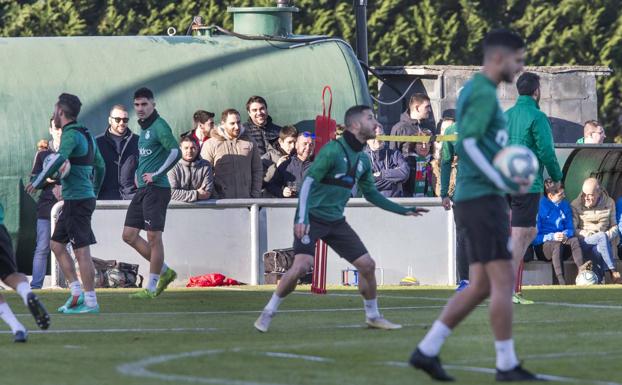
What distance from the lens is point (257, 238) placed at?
19.6 metres

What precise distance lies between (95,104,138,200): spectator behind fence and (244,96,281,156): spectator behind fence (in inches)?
65.0

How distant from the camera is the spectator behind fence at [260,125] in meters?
20.9

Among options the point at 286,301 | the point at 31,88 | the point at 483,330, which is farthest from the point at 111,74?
the point at 483,330

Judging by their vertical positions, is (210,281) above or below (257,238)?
below

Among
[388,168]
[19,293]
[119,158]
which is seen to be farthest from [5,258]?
[388,168]

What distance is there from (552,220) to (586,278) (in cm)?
96

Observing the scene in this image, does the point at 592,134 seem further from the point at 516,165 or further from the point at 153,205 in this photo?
the point at 516,165

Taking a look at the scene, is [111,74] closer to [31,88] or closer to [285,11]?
[31,88]

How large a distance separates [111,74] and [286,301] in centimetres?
630

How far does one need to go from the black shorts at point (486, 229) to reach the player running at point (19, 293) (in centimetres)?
363

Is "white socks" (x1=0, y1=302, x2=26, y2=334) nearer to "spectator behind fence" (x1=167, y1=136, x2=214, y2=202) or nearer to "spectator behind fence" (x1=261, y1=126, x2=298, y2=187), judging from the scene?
"spectator behind fence" (x1=167, y1=136, x2=214, y2=202)

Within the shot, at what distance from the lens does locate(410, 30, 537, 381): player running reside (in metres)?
9.14

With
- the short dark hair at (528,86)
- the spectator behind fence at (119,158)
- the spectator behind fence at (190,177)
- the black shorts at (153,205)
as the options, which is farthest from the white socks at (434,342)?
the spectator behind fence at (119,158)

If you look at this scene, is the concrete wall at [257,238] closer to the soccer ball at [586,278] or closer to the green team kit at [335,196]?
the soccer ball at [586,278]
